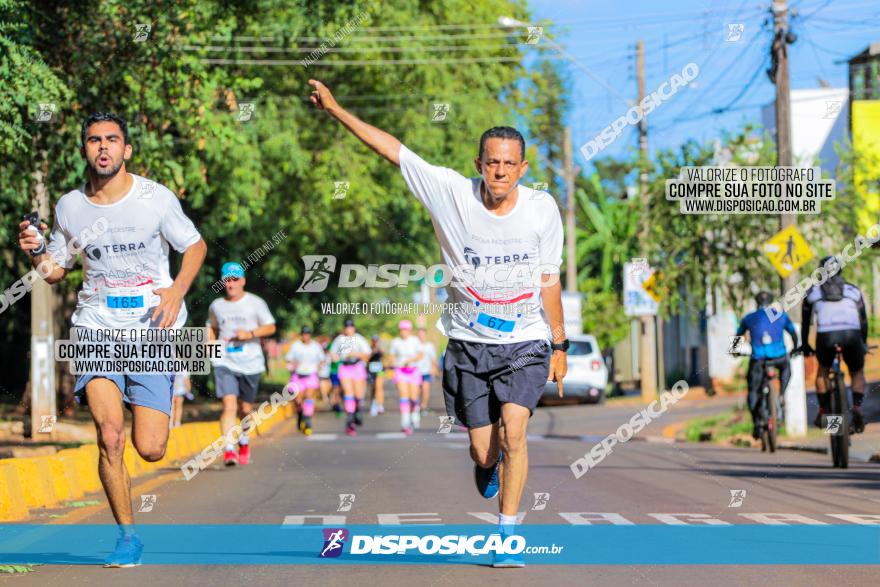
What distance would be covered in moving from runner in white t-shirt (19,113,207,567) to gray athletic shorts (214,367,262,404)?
7.94m

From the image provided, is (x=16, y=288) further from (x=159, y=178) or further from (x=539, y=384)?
(x=539, y=384)

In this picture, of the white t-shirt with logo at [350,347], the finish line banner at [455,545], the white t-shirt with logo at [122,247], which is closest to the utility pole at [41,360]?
the white t-shirt with logo at [350,347]

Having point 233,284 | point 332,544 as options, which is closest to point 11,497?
point 332,544

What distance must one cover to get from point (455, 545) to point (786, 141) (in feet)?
46.4

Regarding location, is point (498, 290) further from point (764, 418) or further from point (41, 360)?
point (41, 360)

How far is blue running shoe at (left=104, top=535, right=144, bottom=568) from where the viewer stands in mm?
7930

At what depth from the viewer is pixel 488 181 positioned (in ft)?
25.1

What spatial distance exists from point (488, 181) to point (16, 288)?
16.5 metres

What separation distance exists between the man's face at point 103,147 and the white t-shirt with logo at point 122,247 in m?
0.18

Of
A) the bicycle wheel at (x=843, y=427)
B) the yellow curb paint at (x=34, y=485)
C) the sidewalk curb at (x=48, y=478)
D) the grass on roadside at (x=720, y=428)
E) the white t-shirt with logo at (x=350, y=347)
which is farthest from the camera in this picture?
the white t-shirt with logo at (x=350, y=347)

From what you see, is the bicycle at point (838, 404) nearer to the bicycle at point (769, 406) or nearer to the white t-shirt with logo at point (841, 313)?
the white t-shirt with logo at point (841, 313)

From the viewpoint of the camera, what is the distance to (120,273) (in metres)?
7.93

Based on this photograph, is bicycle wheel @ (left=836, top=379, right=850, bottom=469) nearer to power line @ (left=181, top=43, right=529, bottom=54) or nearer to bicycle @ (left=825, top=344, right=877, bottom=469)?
bicycle @ (left=825, top=344, right=877, bottom=469)

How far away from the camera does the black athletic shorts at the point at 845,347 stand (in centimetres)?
1475
